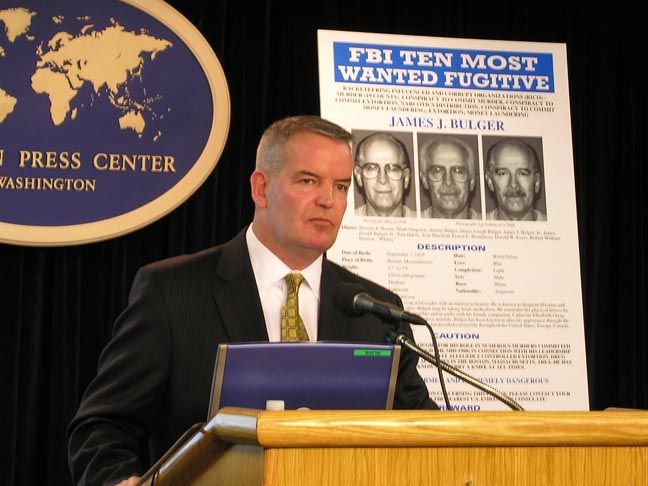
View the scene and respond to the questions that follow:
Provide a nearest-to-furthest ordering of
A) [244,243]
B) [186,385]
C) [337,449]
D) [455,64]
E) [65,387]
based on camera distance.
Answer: [337,449] → [186,385] → [244,243] → [65,387] → [455,64]

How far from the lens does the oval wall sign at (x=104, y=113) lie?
4.01 metres

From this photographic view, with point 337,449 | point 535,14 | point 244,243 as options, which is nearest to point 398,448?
point 337,449

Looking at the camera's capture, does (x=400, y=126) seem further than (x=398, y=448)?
Yes

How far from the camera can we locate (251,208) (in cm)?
432

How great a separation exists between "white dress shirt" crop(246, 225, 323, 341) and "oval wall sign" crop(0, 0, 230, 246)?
1265 mm

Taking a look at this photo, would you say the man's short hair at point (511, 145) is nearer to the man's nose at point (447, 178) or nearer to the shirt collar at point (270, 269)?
the man's nose at point (447, 178)

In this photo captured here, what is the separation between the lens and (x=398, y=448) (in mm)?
1350

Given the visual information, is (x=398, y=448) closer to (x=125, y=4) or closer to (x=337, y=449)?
(x=337, y=449)

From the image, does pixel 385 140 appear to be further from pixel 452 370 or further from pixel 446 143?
pixel 452 370

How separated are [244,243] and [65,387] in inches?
59.9

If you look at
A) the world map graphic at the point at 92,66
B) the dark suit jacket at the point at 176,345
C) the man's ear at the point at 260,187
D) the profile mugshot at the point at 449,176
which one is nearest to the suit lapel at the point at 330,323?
the dark suit jacket at the point at 176,345

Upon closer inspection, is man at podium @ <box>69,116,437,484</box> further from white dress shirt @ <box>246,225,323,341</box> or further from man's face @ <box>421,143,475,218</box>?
man's face @ <box>421,143,475,218</box>

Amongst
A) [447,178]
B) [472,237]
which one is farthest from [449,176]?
[472,237]

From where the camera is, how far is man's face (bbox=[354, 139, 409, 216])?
160 inches
